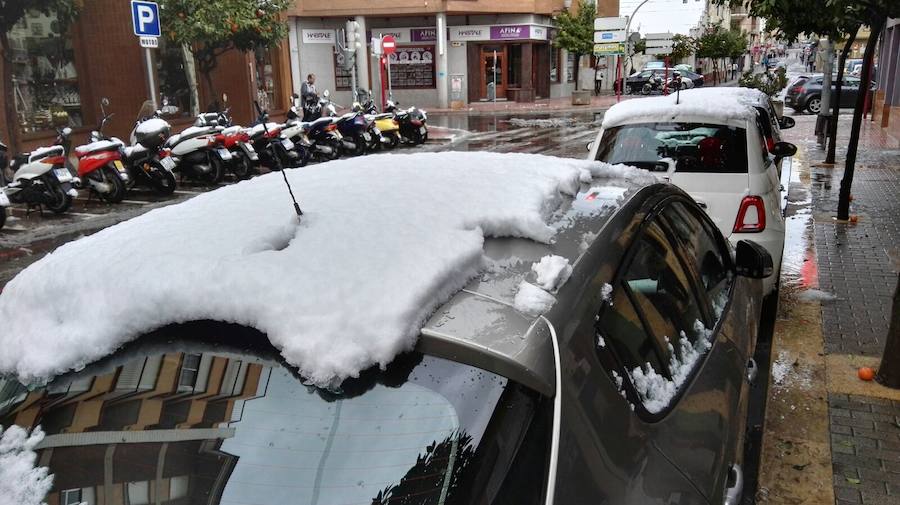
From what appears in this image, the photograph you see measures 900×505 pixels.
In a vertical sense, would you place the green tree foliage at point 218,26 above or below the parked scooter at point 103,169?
above

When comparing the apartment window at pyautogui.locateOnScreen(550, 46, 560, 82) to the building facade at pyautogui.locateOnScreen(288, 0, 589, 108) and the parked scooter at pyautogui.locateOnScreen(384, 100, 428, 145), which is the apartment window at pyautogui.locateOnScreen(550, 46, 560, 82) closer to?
Result: the building facade at pyautogui.locateOnScreen(288, 0, 589, 108)

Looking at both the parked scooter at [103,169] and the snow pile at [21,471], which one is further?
the parked scooter at [103,169]

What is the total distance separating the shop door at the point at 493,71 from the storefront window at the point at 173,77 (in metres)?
16.6

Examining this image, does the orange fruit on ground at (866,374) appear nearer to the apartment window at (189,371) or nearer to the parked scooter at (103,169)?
the apartment window at (189,371)

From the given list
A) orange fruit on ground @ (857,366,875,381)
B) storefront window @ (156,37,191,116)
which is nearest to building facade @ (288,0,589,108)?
storefront window @ (156,37,191,116)

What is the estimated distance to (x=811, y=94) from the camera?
27.2 meters

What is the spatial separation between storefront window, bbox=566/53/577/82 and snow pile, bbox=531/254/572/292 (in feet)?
129

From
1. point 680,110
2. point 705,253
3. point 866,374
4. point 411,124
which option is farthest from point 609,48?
point 705,253

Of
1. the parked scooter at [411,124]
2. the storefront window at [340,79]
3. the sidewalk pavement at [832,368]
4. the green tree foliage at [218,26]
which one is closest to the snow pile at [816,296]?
the sidewalk pavement at [832,368]

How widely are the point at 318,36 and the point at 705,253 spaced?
3290cm

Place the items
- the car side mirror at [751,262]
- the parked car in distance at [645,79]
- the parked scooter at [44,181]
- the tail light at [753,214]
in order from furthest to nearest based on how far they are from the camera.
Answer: the parked car in distance at [645,79]
the parked scooter at [44,181]
the tail light at [753,214]
the car side mirror at [751,262]

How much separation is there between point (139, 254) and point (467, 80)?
3334 centimetres

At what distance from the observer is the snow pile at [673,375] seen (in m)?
1.86

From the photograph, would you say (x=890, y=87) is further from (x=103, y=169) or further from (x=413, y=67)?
(x=413, y=67)
